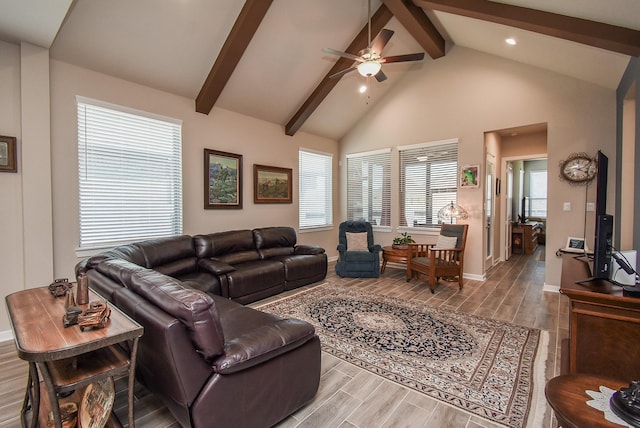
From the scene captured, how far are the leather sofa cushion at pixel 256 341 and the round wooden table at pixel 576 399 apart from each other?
130 centimetres

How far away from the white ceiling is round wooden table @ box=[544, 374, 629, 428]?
3098mm

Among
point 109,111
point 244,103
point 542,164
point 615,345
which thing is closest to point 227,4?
point 244,103

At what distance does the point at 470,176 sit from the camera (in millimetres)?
5238

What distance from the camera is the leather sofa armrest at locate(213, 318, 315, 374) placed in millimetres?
1575

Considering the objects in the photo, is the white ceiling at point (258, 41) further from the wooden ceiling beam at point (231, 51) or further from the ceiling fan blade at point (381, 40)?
the ceiling fan blade at point (381, 40)

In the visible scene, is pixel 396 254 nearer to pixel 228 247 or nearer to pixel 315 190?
pixel 315 190

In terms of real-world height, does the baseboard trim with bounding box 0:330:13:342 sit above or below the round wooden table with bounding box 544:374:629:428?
below

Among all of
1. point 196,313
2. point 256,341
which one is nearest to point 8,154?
point 196,313

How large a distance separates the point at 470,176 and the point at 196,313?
16.9 feet

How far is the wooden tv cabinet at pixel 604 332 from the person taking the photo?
1817mm

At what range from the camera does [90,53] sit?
3379mm

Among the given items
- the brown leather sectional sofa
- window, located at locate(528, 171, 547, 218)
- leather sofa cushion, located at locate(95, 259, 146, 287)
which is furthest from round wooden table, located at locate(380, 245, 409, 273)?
window, located at locate(528, 171, 547, 218)

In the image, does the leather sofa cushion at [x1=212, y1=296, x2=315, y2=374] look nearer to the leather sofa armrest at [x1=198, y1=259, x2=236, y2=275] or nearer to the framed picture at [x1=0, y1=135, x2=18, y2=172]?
the leather sofa armrest at [x1=198, y1=259, x2=236, y2=275]

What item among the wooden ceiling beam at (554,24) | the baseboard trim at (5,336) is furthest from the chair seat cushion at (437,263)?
the baseboard trim at (5,336)
